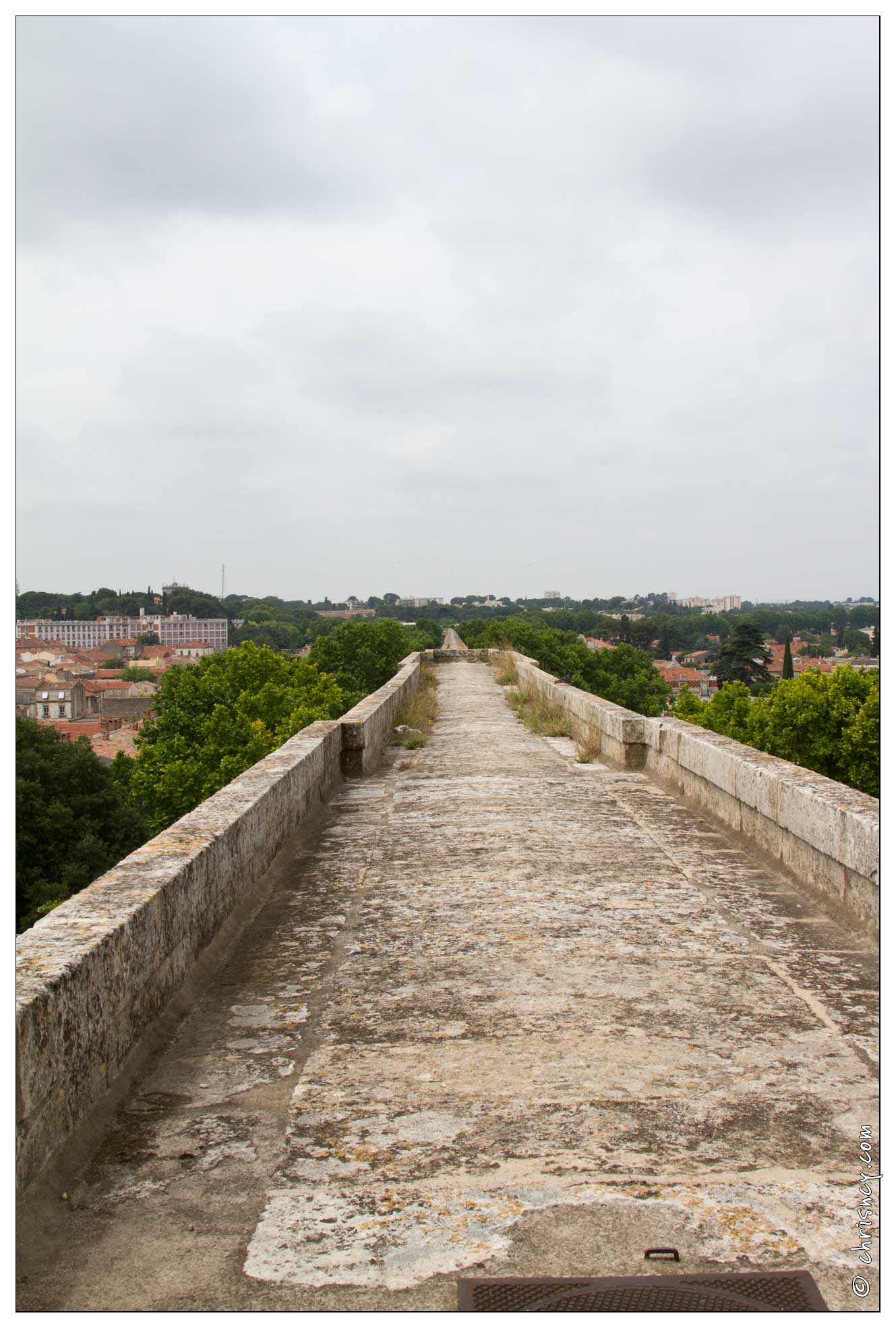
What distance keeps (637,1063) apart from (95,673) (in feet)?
348

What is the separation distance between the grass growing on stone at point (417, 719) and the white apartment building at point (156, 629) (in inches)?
5071

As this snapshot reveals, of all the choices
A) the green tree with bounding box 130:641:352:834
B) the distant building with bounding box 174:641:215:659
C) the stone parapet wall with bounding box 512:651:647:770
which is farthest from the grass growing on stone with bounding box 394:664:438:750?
the distant building with bounding box 174:641:215:659

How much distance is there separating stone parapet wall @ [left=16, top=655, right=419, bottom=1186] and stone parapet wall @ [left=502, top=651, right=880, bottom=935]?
8.68 ft

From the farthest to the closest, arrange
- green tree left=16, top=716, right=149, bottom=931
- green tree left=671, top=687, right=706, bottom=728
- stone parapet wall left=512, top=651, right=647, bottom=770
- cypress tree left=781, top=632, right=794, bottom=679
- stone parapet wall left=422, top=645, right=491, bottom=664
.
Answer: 1. cypress tree left=781, top=632, right=794, bottom=679
2. green tree left=671, top=687, right=706, bottom=728
3. green tree left=16, top=716, right=149, bottom=931
4. stone parapet wall left=422, top=645, right=491, bottom=664
5. stone parapet wall left=512, top=651, right=647, bottom=770

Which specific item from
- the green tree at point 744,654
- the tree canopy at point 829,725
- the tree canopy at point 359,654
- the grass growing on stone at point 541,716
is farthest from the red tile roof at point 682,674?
the grass growing on stone at point 541,716

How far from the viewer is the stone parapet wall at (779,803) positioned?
4199 millimetres

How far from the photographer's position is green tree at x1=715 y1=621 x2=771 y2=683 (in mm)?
59875

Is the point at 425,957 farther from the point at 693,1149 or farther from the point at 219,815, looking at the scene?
the point at 693,1149

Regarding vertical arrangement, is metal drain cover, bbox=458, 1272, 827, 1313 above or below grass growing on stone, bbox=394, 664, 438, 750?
below

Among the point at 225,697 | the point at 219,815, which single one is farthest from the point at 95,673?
the point at 219,815

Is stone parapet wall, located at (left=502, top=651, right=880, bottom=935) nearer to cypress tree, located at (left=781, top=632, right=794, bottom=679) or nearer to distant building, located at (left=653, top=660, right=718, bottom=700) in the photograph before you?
cypress tree, located at (left=781, top=632, right=794, bottom=679)

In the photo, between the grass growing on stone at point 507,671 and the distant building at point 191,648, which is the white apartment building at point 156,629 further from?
the grass growing on stone at point 507,671

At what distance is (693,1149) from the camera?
8.29ft

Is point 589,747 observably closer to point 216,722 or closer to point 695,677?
point 216,722
